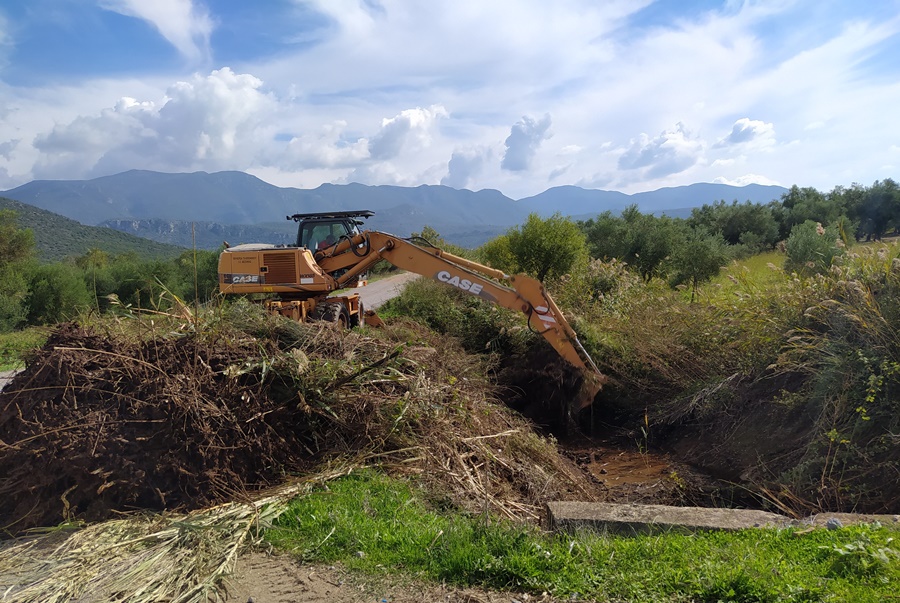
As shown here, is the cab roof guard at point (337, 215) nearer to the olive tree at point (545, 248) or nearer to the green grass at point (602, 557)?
the green grass at point (602, 557)

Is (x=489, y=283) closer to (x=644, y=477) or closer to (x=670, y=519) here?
(x=644, y=477)

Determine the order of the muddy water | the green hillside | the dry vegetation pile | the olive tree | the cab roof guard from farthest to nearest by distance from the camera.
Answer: the green hillside, the olive tree, the cab roof guard, the muddy water, the dry vegetation pile

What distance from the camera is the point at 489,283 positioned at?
8695mm

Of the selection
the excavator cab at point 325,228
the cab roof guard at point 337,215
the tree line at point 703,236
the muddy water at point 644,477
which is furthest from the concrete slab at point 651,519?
the excavator cab at point 325,228

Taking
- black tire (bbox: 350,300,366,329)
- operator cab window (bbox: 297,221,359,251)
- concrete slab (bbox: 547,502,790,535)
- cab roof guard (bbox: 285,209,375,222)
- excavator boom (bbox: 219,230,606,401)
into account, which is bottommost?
concrete slab (bbox: 547,502,790,535)

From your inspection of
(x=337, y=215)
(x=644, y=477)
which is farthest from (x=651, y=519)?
(x=337, y=215)

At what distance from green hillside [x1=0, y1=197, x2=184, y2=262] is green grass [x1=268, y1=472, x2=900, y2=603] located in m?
76.7

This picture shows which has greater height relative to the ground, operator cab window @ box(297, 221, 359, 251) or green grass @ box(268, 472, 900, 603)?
operator cab window @ box(297, 221, 359, 251)

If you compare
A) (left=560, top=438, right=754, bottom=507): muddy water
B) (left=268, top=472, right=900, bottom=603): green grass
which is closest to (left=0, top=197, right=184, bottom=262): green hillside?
(left=560, top=438, right=754, bottom=507): muddy water

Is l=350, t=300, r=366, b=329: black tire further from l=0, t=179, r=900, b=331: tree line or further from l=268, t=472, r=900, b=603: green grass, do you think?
l=268, t=472, r=900, b=603: green grass

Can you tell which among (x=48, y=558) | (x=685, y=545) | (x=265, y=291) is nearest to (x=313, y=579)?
(x=48, y=558)

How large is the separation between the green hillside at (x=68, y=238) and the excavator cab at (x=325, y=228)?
6869 cm

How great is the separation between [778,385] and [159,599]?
7.03m

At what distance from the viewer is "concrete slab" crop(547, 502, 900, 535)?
13.4 feet
